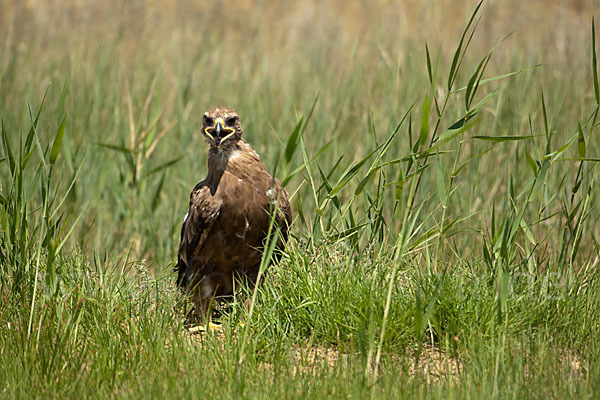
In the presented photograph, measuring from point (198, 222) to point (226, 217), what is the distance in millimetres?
187

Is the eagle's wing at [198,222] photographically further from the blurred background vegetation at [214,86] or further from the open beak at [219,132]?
the blurred background vegetation at [214,86]

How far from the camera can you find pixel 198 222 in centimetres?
414

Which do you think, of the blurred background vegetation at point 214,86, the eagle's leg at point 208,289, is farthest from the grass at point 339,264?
the eagle's leg at point 208,289

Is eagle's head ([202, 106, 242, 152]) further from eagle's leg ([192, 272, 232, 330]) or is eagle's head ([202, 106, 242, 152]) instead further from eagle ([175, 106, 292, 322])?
eagle's leg ([192, 272, 232, 330])

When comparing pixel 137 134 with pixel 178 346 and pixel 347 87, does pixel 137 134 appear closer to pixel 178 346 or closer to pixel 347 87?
pixel 347 87

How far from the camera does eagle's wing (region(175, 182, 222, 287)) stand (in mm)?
4094

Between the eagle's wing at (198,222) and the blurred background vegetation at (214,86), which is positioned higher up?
the blurred background vegetation at (214,86)

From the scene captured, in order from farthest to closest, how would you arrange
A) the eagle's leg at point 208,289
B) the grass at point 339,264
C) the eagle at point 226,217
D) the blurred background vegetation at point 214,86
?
the blurred background vegetation at point 214,86 < the eagle's leg at point 208,289 < the eagle at point 226,217 < the grass at point 339,264

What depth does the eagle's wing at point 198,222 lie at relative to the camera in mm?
4094

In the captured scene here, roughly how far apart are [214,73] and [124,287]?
12.0 ft

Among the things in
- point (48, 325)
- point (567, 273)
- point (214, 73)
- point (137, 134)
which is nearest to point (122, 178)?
point (137, 134)

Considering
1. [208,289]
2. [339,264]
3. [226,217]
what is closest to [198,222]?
[226,217]

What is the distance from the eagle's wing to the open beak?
291mm

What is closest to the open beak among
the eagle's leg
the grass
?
the grass
